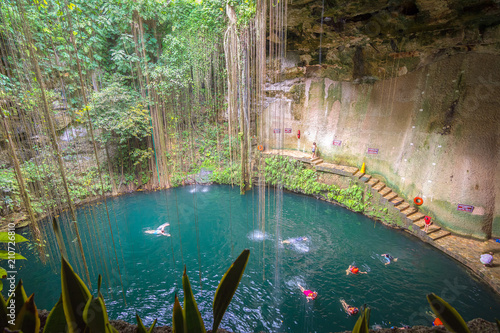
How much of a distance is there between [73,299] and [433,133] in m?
6.11

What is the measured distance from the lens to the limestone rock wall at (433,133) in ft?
13.4

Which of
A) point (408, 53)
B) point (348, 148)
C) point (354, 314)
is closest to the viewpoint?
point (354, 314)

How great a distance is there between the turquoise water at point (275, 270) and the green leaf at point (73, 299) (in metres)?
2.06

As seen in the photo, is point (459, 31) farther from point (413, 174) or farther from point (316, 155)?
point (316, 155)

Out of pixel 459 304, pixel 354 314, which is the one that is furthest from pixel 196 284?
pixel 459 304

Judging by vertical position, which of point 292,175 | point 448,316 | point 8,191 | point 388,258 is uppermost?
point 448,316

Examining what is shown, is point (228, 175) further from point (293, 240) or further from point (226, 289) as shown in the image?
point (226, 289)

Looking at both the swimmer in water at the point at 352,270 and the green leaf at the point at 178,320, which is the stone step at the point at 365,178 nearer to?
the swimmer in water at the point at 352,270

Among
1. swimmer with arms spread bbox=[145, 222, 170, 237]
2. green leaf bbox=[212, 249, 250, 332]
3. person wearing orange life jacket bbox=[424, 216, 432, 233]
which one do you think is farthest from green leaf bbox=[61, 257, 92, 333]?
person wearing orange life jacket bbox=[424, 216, 432, 233]

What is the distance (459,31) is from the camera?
4090 millimetres

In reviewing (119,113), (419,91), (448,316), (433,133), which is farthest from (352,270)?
(119,113)

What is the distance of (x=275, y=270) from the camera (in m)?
3.86

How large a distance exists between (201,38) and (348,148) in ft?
17.9

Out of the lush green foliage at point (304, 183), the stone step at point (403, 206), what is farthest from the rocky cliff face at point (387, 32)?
the stone step at point (403, 206)
